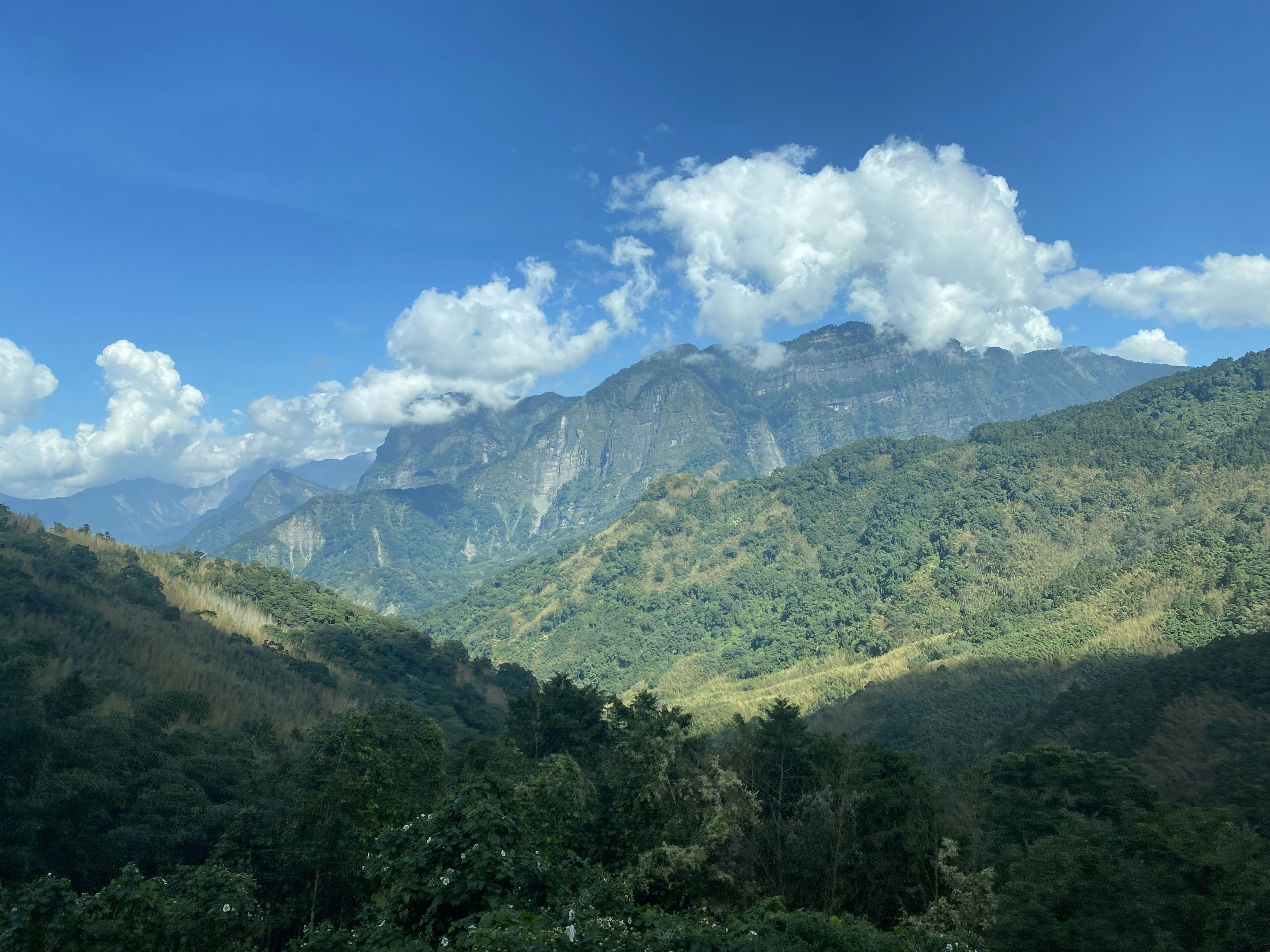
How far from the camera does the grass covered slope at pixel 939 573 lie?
70062mm

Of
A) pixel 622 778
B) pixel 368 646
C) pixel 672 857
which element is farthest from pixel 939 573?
pixel 672 857

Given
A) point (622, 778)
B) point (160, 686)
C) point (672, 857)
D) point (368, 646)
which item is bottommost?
point (672, 857)

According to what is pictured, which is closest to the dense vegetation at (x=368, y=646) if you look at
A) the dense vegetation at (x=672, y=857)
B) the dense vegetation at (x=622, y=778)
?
the dense vegetation at (x=622, y=778)

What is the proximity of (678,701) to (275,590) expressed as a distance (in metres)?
56.7

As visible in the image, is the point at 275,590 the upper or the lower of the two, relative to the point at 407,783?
upper

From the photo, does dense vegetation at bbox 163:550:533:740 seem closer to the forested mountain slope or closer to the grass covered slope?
the forested mountain slope

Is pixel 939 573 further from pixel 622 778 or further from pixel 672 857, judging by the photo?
pixel 672 857

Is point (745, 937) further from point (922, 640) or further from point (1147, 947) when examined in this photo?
point (922, 640)

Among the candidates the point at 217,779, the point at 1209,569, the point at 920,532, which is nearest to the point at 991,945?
the point at 217,779

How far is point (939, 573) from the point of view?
403ft

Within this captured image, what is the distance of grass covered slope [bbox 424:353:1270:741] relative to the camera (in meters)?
70.1

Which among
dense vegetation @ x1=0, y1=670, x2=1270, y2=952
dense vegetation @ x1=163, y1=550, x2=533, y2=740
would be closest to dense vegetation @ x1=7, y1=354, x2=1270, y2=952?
dense vegetation @ x1=0, y1=670, x2=1270, y2=952

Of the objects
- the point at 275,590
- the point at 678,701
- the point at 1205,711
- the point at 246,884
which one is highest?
the point at 275,590

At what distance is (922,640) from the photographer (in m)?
100
